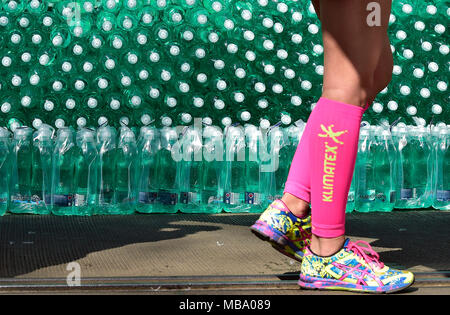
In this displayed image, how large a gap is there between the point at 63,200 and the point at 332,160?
1890 mm

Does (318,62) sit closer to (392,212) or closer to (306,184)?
(392,212)

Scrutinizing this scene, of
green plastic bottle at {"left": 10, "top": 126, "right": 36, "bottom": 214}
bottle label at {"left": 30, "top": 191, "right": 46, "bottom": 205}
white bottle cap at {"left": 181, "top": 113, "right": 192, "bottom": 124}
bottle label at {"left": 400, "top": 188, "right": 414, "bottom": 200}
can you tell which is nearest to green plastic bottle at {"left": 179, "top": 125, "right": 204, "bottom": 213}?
white bottle cap at {"left": 181, "top": 113, "right": 192, "bottom": 124}

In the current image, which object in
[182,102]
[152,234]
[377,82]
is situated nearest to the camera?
[377,82]

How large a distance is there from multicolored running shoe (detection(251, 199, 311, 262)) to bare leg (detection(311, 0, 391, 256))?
0.14m

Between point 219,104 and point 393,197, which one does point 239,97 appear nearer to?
point 219,104

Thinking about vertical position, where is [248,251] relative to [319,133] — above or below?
below

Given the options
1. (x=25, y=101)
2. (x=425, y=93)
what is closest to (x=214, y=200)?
(x=25, y=101)

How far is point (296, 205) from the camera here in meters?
1.86

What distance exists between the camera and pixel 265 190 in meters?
3.61

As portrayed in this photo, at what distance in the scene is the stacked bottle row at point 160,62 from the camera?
3.71m

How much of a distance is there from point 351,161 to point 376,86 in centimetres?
24

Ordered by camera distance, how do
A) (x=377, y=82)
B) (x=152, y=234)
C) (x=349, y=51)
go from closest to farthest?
(x=349, y=51) < (x=377, y=82) < (x=152, y=234)
